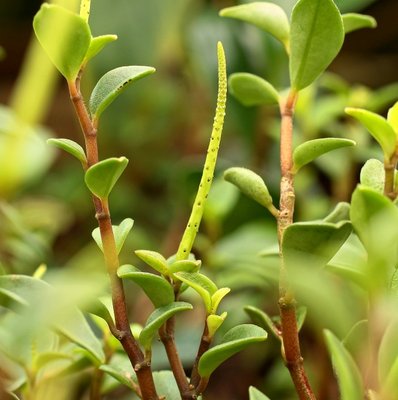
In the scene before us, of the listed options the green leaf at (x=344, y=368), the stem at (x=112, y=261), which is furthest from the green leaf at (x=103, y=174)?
the green leaf at (x=344, y=368)

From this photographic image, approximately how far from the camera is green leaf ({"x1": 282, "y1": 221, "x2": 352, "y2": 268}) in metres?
0.30

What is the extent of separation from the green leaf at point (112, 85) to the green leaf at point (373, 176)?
0.11 meters

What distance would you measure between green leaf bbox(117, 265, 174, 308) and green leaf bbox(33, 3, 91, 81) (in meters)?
0.09

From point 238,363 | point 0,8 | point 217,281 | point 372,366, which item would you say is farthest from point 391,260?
point 0,8

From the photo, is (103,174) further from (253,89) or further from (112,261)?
(253,89)

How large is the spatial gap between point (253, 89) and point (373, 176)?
0.35 ft

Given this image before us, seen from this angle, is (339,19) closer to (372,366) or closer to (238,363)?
(372,366)

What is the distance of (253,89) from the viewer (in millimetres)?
431

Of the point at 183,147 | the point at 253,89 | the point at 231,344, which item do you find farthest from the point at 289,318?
the point at 183,147

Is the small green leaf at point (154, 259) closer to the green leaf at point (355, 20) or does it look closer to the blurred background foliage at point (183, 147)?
the blurred background foliage at point (183, 147)

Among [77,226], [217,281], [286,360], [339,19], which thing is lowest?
[77,226]

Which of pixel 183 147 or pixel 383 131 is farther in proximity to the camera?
pixel 183 147

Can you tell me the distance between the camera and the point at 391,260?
307 mm

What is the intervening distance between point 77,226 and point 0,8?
87 centimetres
